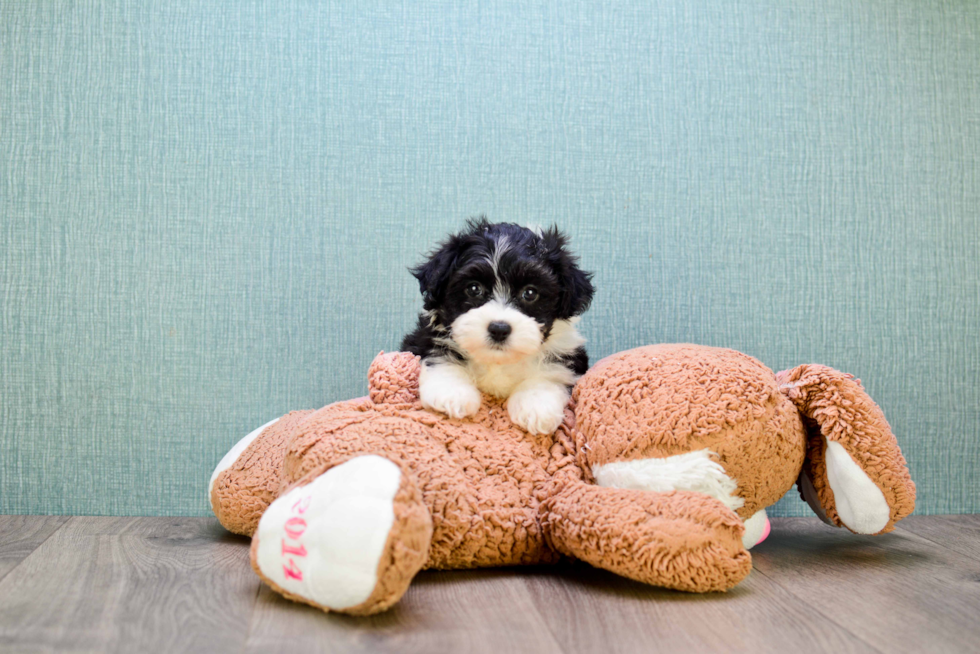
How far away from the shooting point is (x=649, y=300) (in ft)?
7.05

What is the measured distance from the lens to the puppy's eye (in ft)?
5.11

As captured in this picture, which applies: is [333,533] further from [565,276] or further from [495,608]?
[565,276]

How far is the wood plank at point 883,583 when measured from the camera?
3.99 feet

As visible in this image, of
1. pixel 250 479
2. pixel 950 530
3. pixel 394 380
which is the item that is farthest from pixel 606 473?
pixel 950 530

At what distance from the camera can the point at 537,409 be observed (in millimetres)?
1594

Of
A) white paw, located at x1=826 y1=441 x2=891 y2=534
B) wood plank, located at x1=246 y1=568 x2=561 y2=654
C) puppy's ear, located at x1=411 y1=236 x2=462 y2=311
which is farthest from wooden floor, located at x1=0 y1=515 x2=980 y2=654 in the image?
puppy's ear, located at x1=411 y1=236 x2=462 y2=311

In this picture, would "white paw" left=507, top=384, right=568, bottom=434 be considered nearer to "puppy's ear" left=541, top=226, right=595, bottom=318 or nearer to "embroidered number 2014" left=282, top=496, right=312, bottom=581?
"puppy's ear" left=541, top=226, right=595, bottom=318

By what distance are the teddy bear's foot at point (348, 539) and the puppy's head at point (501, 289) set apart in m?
0.37

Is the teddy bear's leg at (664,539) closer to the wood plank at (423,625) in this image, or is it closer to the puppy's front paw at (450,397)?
the wood plank at (423,625)

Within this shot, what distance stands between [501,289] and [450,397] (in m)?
0.26

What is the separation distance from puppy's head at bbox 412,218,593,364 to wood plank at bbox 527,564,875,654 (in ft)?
1.65

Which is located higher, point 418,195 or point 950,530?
point 418,195

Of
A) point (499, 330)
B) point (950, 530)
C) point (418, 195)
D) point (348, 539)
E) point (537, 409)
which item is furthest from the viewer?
point (418, 195)

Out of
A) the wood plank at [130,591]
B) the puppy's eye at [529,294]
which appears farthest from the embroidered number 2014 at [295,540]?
the puppy's eye at [529,294]
